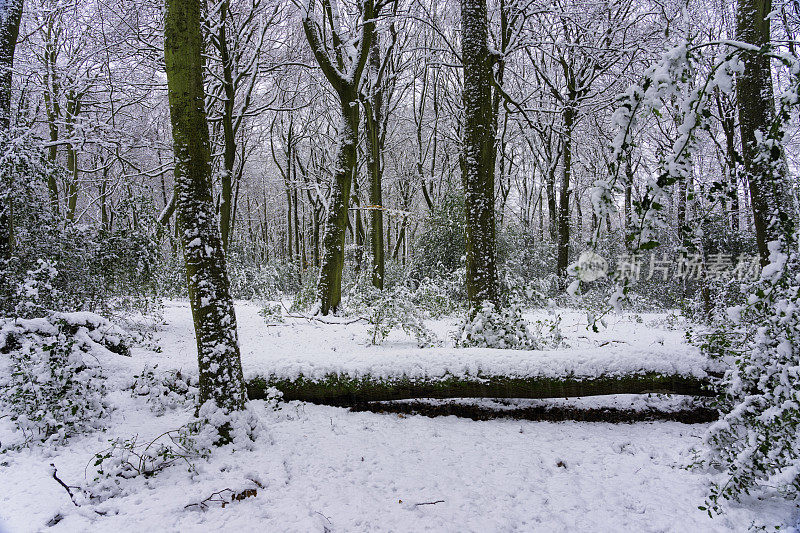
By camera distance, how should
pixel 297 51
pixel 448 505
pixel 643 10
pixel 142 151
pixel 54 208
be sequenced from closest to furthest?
pixel 448 505 < pixel 54 208 < pixel 643 10 < pixel 297 51 < pixel 142 151

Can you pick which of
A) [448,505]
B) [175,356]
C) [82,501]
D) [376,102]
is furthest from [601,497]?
[376,102]

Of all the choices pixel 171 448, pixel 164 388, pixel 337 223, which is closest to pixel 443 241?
pixel 337 223

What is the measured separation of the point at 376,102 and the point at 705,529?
1415cm

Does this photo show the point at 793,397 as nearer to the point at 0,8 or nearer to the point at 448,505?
the point at 448,505

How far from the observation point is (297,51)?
46.1 ft

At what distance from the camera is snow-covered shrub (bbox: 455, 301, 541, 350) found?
5918 millimetres

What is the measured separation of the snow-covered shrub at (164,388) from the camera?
4.38 m

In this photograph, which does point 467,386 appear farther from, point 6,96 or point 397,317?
point 6,96

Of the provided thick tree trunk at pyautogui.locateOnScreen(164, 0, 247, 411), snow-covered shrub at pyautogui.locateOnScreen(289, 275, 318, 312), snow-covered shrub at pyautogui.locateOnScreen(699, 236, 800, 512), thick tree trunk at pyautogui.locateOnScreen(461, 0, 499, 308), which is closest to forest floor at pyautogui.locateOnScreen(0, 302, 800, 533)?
snow-covered shrub at pyautogui.locateOnScreen(699, 236, 800, 512)

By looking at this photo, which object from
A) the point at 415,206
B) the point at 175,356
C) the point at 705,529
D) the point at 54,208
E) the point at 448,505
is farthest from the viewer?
the point at 415,206

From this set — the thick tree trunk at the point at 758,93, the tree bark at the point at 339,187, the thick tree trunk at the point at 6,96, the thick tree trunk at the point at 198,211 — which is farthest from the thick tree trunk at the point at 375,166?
the thick tree trunk at the point at 198,211

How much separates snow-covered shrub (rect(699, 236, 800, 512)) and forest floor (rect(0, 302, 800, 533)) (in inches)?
12.8

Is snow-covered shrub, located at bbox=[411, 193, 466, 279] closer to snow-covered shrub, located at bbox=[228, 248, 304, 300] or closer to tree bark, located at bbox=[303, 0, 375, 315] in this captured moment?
snow-covered shrub, located at bbox=[228, 248, 304, 300]

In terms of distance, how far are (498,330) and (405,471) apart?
2.93 m
